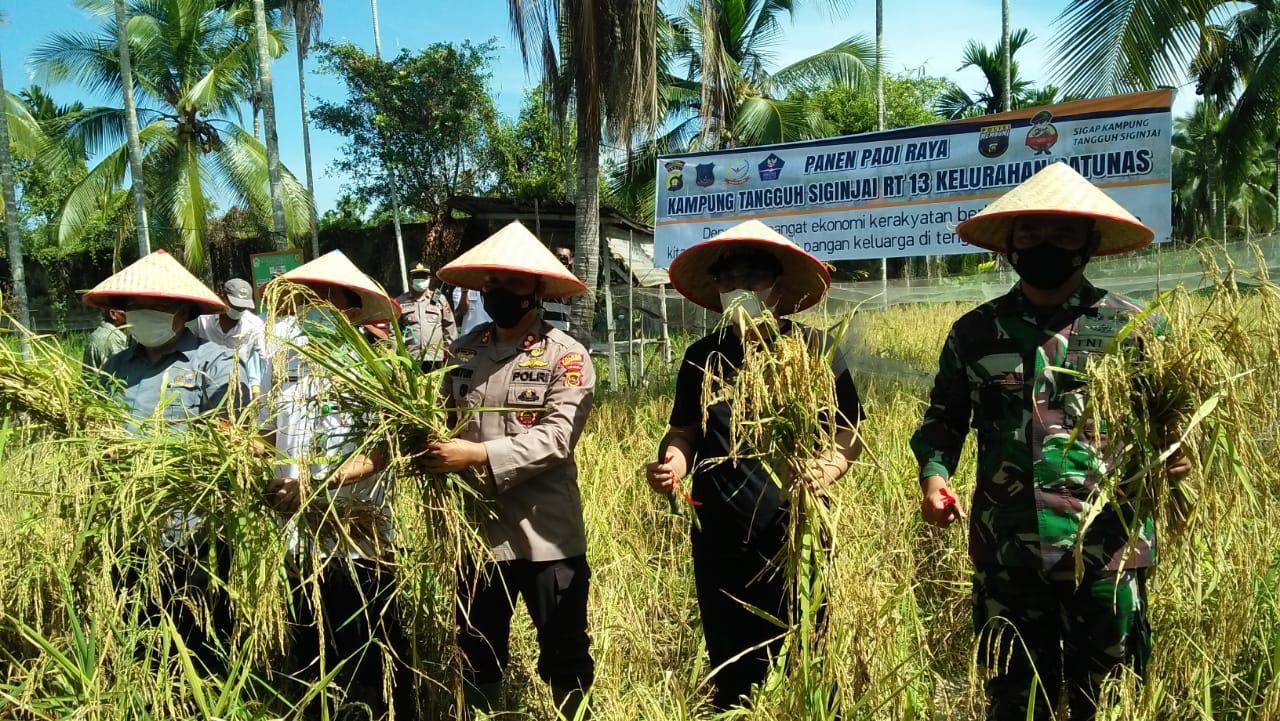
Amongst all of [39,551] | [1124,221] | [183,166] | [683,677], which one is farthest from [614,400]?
[183,166]

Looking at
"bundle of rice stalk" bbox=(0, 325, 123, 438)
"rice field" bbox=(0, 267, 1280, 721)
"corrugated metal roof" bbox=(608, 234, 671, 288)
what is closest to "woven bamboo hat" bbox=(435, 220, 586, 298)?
"rice field" bbox=(0, 267, 1280, 721)

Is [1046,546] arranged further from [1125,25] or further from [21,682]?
[1125,25]

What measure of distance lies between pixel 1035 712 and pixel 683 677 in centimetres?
115

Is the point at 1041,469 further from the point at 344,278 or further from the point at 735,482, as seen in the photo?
the point at 344,278

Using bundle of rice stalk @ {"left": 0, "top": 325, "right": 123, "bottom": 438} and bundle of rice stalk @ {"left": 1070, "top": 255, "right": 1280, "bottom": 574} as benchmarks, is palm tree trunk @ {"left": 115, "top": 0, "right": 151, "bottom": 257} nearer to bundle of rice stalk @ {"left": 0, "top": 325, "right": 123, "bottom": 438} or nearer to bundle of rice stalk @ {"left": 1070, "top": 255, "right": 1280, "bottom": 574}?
bundle of rice stalk @ {"left": 0, "top": 325, "right": 123, "bottom": 438}

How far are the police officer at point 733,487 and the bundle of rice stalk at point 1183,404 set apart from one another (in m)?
0.63

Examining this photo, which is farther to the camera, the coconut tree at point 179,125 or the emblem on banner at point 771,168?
the coconut tree at point 179,125

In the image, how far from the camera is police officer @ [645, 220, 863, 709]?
84.2 inches

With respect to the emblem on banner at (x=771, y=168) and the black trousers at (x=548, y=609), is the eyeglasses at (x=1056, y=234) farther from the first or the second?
the emblem on banner at (x=771, y=168)

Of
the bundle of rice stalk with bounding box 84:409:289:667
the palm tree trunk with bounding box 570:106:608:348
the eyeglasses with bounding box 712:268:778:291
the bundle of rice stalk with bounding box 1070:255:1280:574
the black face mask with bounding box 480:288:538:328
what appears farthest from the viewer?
the palm tree trunk with bounding box 570:106:608:348

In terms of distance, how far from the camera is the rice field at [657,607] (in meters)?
1.74

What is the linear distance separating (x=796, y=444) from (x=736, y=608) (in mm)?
690

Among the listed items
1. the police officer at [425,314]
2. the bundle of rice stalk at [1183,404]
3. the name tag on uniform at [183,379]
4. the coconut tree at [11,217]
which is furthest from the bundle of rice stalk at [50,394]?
the coconut tree at [11,217]

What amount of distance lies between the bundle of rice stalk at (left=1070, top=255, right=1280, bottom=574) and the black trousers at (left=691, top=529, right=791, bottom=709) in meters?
0.82
